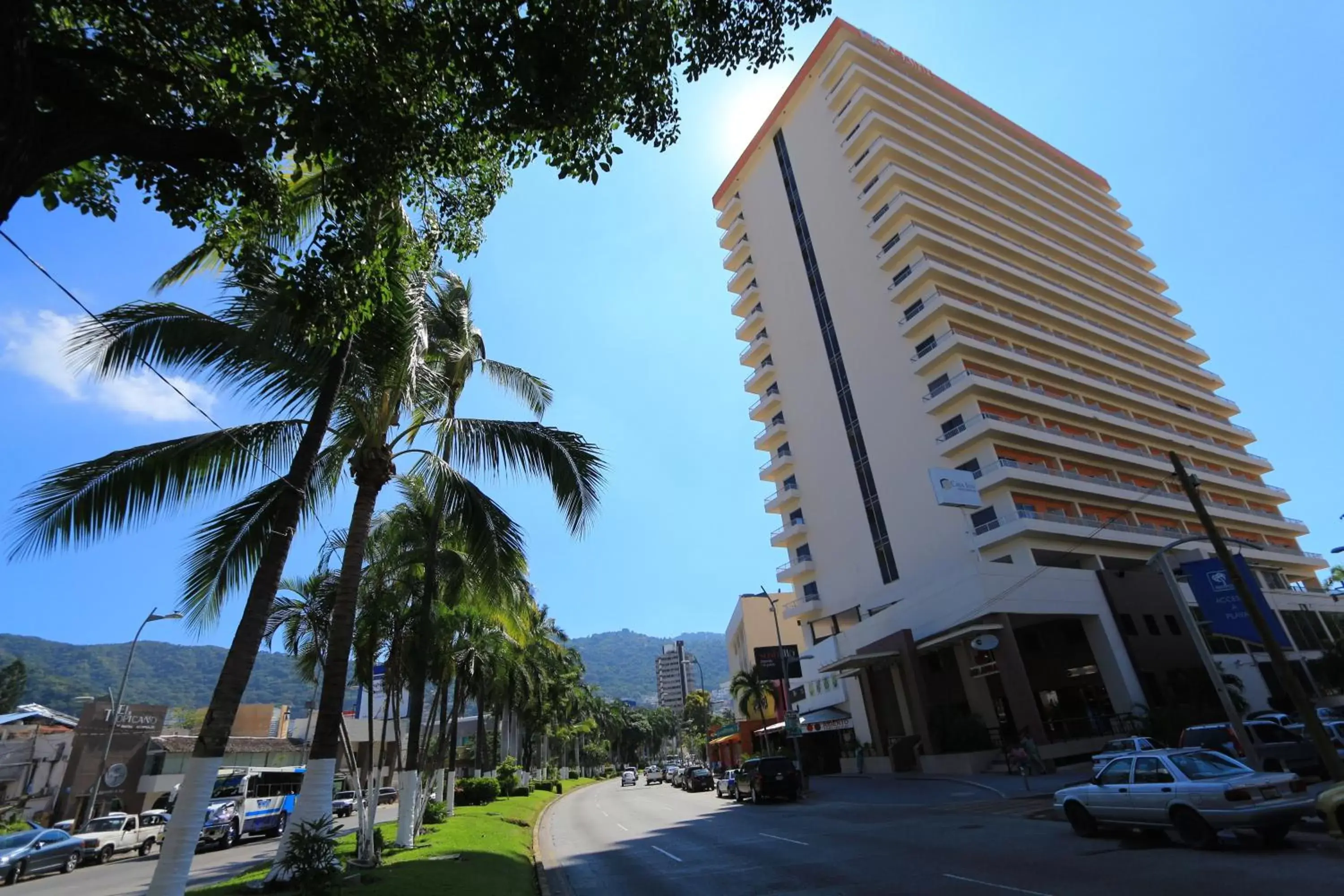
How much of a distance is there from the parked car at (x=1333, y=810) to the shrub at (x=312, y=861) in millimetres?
13309

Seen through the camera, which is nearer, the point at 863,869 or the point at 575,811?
the point at 863,869

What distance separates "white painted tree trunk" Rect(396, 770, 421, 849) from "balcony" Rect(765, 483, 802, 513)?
131ft

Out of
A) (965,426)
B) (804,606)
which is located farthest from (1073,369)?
(804,606)

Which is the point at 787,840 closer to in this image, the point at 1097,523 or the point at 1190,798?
the point at 1190,798

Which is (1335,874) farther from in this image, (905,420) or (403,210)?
(905,420)

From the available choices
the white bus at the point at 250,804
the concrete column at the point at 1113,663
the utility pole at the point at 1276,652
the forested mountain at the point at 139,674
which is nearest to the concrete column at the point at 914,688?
the concrete column at the point at 1113,663

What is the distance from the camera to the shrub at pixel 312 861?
8.79m

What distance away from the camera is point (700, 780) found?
42.6 m

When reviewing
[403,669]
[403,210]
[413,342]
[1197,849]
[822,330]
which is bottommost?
[1197,849]

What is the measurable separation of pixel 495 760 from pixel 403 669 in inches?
1621

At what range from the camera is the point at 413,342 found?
11.4m

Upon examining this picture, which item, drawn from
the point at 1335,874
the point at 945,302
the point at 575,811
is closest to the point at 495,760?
the point at 575,811

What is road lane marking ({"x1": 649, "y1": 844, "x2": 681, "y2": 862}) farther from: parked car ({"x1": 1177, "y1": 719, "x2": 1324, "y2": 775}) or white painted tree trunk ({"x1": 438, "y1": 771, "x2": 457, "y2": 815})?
parked car ({"x1": 1177, "y1": 719, "x2": 1324, "y2": 775})

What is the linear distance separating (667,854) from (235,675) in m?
11.8
